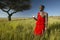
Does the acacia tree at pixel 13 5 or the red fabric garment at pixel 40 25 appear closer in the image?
the red fabric garment at pixel 40 25

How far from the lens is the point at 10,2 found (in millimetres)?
28719

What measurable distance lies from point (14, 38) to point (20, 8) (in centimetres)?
2391

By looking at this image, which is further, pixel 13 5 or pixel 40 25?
pixel 13 5

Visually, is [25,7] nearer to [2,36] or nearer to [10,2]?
[10,2]

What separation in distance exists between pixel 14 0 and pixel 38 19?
23.2 meters

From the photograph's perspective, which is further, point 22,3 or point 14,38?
point 22,3

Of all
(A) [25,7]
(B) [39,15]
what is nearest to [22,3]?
(A) [25,7]

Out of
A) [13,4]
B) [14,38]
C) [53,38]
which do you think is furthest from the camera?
Result: [13,4]

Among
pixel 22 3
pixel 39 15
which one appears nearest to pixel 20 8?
pixel 22 3

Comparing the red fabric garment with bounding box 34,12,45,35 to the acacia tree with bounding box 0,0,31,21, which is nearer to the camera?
the red fabric garment with bounding box 34,12,45,35

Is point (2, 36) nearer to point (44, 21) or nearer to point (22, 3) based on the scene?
point (44, 21)

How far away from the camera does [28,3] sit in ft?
97.8

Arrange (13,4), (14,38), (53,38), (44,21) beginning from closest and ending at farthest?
1. (53,38)
2. (14,38)
3. (44,21)
4. (13,4)

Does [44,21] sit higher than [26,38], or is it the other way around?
[44,21]
